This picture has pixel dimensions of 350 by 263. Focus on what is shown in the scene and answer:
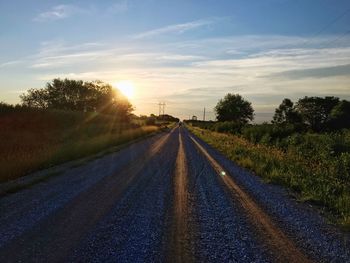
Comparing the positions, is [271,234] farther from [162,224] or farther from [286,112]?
[286,112]

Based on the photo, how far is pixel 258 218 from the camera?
831cm

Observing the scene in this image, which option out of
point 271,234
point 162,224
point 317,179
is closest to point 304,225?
point 271,234

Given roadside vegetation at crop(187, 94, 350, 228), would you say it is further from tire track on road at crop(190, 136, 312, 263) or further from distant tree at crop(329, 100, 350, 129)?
distant tree at crop(329, 100, 350, 129)

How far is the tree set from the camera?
134m

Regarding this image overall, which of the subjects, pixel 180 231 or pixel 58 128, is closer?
pixel 180 231

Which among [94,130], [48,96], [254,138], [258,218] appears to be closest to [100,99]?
[48,96]

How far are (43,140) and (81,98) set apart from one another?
237ft


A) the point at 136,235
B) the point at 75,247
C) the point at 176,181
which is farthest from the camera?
the point at 176,181

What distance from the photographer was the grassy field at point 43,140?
1593cm

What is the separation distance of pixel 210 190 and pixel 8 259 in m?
7.15

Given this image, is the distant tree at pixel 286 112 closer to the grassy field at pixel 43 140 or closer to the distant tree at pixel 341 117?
the distant tree at pixel 341 117

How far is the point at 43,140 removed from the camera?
30.2m

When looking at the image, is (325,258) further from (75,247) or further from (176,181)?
(176,181)

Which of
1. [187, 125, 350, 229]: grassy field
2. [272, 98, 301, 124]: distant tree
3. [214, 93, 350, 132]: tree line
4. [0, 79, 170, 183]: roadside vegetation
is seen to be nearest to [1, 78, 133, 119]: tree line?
[0, 79, 170, 183]: roadside vegetation
